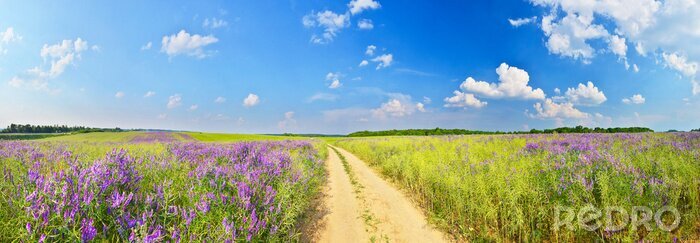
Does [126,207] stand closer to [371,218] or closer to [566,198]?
[371,218]

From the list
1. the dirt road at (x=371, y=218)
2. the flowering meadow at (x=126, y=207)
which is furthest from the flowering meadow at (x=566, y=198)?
the flowering meadow at (x=126, y=207)

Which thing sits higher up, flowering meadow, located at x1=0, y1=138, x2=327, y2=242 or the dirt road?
flowering meadow, located at x1=0, y1=138, x2=327, y2=242

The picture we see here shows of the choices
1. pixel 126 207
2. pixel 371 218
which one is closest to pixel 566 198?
pixel 371 218

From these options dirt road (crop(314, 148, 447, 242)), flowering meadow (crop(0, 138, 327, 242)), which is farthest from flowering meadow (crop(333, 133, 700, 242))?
flowering meadow (crop(0, 138, 327, 242))

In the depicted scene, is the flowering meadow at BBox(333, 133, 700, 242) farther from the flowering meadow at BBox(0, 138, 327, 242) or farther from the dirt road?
the flowering meadow at BBox(0, 138, 327, 242)

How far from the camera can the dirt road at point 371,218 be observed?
519 cm

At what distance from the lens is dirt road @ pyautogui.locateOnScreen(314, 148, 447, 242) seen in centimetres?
519

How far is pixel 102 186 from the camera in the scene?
3078 millimetres

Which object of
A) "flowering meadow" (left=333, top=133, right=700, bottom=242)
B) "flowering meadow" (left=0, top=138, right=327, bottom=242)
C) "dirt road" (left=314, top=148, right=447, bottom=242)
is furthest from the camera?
"dirt road" (left=314, top=148, right=447, bottom=242)

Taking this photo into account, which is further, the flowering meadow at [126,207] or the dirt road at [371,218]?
the dirt road at [371,218]

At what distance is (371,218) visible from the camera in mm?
6090

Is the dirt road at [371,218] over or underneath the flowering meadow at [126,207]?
underneath

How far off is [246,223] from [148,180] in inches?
93.8

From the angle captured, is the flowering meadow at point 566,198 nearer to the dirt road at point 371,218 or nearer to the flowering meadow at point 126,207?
the dirt road at point 371,218
